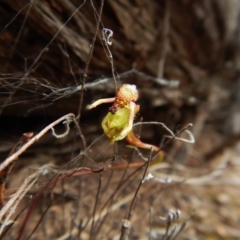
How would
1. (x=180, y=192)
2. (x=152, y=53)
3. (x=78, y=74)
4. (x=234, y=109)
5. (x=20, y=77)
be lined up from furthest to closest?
(x=234, y=109), (x=180, y=192), (x=152, y=53), (x=78, y=74), (x=20, y=77)

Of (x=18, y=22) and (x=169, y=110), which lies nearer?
(x=18, y=22)

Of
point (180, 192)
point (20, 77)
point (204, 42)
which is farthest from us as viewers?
point (204, 42)

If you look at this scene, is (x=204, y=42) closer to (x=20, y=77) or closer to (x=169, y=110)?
(x=169, y=110)

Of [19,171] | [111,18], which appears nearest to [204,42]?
[111,18]

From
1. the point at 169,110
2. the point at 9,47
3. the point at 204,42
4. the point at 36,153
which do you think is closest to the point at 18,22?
the point at 9,47

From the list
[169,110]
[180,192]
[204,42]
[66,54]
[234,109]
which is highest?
[66,54]

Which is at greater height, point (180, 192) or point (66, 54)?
point (66, 54)

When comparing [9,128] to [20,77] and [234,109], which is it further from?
[234,109]
